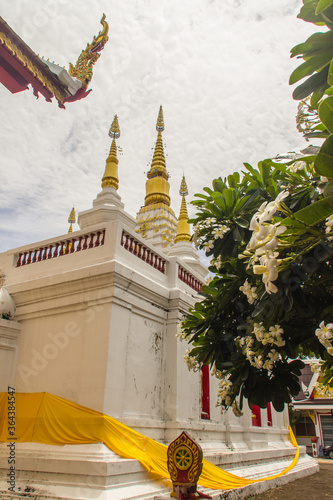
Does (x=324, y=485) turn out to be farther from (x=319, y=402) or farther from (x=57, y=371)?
(x=319, y=402)

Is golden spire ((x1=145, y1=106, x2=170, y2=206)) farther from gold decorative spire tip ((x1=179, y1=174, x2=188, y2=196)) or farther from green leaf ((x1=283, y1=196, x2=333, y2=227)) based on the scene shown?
green leaf ((x1=283, y1=196, x2=333, y2=227))

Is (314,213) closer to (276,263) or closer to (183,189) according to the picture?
(276,263)

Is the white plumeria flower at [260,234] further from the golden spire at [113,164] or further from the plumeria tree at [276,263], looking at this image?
the golden spire at [113,164]

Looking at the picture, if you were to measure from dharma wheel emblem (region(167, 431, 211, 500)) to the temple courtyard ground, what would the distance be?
3218 mm

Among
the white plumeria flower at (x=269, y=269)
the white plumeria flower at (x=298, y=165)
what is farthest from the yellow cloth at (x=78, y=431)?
the white plumeria flower at (x=269, y=269)

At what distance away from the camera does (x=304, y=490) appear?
938 centimetres

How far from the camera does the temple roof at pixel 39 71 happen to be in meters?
6.49

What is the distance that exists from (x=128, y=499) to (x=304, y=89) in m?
5.23

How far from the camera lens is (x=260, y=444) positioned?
10.9 m

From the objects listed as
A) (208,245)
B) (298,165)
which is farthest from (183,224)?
(298,165)

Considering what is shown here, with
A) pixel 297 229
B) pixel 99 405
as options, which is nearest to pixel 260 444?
pixel 99 405

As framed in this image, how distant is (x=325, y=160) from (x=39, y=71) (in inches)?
253

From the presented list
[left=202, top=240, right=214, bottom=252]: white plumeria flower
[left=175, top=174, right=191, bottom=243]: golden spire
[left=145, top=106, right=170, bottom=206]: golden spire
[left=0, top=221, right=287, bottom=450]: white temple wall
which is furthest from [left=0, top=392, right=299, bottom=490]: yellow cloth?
[left=145, top=106, right=170, bottom=206]: golden spire

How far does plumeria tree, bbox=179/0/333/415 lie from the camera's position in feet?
6.74
